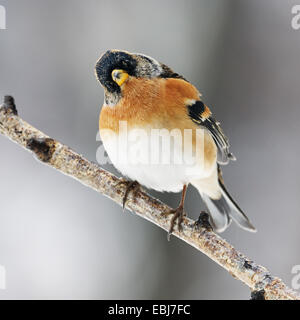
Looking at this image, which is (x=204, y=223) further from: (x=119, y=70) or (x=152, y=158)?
(x=119, y=70)

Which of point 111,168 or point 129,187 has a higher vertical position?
point 111,168

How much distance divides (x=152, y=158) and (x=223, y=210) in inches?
15.5

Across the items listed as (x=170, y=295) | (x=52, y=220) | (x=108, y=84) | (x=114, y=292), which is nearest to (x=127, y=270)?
(x=114, y=292)

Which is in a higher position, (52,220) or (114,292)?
(52,220)

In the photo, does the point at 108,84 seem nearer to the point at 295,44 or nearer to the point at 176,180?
the point at 176,180

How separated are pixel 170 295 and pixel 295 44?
64.0 inches

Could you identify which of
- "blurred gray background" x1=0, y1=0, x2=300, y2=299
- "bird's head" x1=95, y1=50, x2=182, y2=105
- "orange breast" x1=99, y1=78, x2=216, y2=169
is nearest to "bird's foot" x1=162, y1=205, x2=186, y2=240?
"orange breast" x1=99, y1=78, x2=216, y2=169

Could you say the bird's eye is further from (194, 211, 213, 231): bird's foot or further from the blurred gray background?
the blurred gray background

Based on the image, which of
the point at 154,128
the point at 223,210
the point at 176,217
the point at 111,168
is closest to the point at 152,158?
the point at 154,128

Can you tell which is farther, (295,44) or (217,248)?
(295,44)

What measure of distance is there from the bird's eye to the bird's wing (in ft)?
0.79

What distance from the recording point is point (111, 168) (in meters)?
2.41

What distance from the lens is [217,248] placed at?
1171mm

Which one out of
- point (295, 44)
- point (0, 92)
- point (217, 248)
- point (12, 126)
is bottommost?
point (217, 248)
